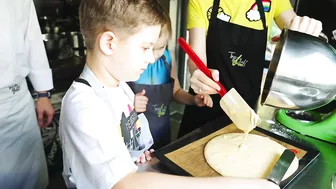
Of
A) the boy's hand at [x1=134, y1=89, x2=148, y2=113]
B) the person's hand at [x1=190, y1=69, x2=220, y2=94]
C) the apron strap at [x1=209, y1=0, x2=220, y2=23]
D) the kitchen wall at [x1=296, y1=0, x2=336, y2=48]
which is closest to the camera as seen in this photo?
the person's hand at [x1=190, y1=69, x2=220, y2=94]

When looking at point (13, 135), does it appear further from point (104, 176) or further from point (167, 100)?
point (104, 176)

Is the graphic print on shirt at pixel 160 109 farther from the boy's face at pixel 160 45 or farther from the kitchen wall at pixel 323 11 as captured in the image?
the kitchen wall at pixel 323 11

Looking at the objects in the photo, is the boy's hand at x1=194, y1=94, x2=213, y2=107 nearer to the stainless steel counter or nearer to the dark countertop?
the stainless steel counter

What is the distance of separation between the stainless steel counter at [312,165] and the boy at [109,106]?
51 millimetres

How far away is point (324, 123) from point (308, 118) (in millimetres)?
74

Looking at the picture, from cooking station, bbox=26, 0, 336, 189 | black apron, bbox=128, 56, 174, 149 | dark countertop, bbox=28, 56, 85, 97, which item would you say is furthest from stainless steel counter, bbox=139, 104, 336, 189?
dark countertop, bbox=28, 56, 85, 97

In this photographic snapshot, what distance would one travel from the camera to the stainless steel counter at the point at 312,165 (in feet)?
2.29

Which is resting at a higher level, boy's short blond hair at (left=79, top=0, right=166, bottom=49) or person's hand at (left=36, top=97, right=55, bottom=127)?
boy's short blond hair at (left=79, top=0, right=166, bottom=49)

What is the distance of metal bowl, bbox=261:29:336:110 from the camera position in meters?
0.64

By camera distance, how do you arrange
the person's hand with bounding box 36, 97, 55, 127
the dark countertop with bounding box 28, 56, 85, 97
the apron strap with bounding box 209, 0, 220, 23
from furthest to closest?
the dark countertop with bounding box 28, 56, 85, 97
the person's hand with bounding box 36, 97, 55, 127
the apron strap with bounding box 209, 0, 220, 23

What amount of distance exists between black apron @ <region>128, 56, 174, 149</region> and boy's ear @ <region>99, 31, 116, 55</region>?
457mm

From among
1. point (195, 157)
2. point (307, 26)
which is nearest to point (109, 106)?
point (195, 157)

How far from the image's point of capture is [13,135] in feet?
3.73

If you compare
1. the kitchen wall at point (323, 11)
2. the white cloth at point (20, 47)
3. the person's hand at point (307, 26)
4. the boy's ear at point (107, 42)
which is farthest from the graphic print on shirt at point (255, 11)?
the white cloth at point (20, 47)
